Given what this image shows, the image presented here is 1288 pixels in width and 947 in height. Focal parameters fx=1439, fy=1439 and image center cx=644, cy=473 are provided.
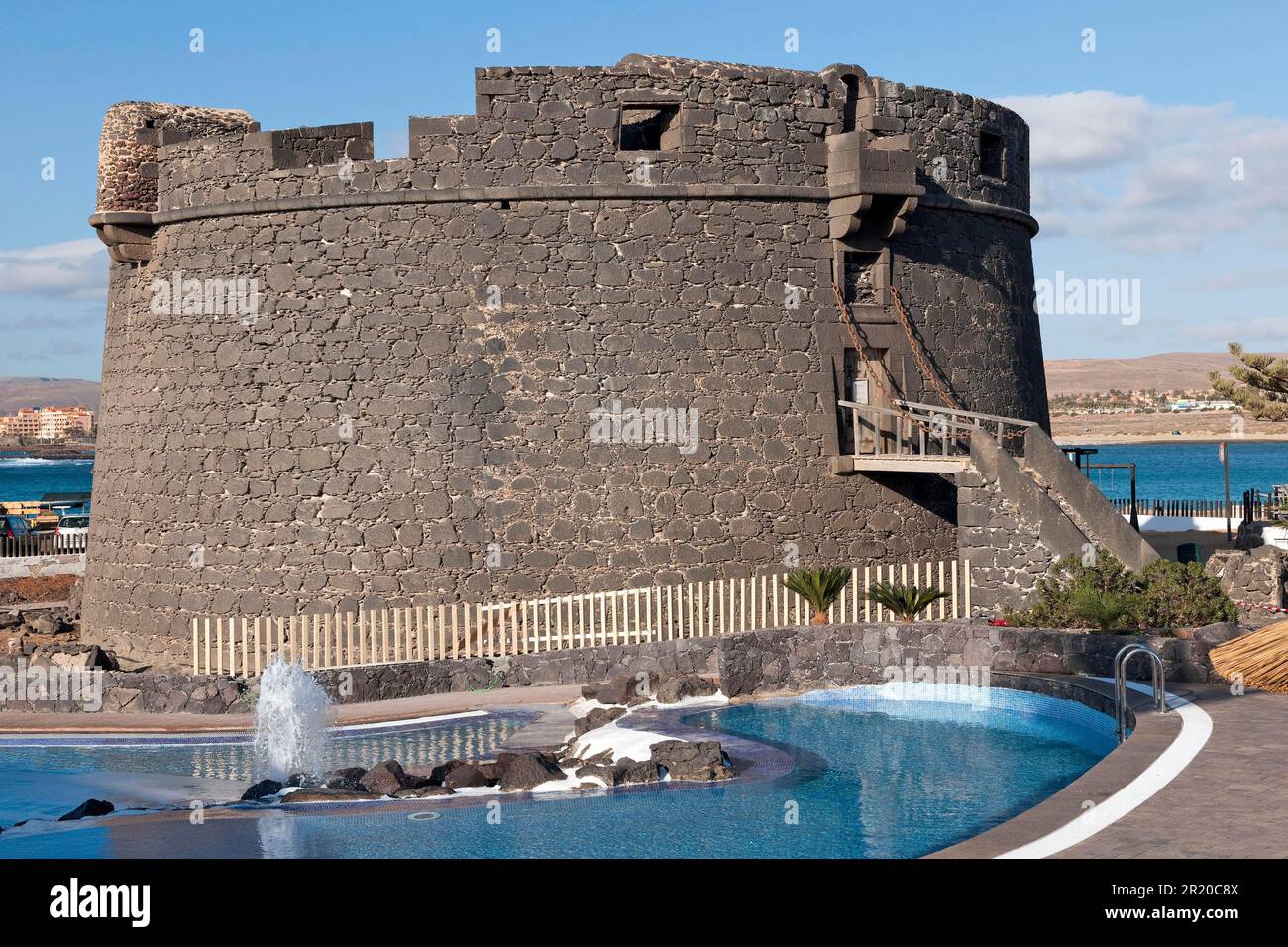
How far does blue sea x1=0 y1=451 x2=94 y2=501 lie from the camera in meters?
113

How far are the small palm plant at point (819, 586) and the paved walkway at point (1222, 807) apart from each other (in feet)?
23.3

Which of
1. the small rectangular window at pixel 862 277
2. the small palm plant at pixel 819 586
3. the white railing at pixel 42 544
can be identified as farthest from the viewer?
the white railing at pixel 42 544

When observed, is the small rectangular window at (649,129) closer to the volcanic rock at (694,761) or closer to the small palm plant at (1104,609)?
the small palm plant at (1104,609)

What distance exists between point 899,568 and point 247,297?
30.8 ft

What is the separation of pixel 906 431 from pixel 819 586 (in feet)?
10.0

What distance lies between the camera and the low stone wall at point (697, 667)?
15.6 m

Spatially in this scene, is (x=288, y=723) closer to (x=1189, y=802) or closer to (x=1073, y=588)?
(x=1073, y=588)

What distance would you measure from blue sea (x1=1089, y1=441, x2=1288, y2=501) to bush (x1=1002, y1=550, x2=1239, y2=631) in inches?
2360

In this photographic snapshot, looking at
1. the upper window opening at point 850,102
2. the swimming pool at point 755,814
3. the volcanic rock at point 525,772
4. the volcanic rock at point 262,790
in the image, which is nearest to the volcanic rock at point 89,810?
the swimming pool at point 755,814

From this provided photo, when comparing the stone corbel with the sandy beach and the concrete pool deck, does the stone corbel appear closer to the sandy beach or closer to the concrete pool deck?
the concrete pool deck

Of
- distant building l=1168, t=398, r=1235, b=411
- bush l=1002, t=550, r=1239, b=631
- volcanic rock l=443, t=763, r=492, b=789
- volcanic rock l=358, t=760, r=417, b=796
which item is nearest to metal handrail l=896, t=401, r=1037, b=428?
bush l=1002, t=550, r=1239, b=631

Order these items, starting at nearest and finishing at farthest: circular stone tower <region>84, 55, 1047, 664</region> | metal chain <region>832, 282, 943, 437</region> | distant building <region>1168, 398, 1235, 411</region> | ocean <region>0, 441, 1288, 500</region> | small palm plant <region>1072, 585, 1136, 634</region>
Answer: small palm plant <region>1072, 585, 1136, 634</region>
circular stone tower <region>84, 55, 1047, 664</region>
metal chain <region>832, 282, 943, 437</region>
ocean <region>0, 441, 1288, 500</region>
distant building <region>1168, 398, 1235, 411</region>
